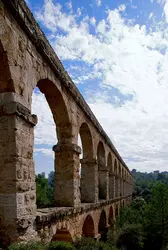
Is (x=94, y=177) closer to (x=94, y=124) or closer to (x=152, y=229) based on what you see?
(x=94, y=124)

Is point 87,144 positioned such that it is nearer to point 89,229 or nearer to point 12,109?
point 89,229

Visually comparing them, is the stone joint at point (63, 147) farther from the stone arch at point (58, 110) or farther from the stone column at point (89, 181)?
the stone column at point (89, 181)

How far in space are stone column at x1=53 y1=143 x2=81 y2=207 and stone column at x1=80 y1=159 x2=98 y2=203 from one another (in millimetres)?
3407

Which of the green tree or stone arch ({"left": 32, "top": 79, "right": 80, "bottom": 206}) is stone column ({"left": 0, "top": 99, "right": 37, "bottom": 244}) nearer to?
stone arch ({"left": 32, "top": 79, "right": 80, "bottom": 206})

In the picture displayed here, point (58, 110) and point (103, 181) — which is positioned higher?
point (58, 110)

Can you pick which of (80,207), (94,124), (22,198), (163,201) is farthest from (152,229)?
(22,198)

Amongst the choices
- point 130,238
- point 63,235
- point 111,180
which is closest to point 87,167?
point 63,235

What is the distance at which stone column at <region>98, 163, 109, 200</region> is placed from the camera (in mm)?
15734

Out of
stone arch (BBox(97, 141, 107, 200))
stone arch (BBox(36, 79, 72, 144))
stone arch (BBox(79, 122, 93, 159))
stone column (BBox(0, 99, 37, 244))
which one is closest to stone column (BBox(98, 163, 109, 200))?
stone arch (BBox(97, 141, 107, 200))

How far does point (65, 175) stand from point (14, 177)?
13.1 feet

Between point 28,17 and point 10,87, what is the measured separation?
156 cm

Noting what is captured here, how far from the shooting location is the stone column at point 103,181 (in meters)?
15.7

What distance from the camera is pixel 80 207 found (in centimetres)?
941

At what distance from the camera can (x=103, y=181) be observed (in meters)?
15.8
